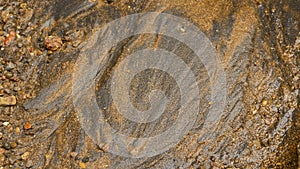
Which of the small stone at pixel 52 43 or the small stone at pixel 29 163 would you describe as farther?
the small stone at pixel 52 43

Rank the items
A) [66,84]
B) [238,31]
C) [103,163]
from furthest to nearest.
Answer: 1. [238,31]
2. [66,84]
3. [103,163]

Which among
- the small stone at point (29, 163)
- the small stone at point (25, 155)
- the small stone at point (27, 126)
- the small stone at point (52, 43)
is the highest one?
the small stone at point (52, 43)

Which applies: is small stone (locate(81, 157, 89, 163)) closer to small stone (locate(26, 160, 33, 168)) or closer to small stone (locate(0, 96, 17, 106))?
small stone (locate(26, 160, 33, 168))

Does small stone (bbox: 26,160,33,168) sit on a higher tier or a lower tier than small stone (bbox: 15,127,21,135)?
lower

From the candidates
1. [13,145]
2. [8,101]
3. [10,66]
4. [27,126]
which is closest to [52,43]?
[10,66]

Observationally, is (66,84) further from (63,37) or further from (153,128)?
(153,128)

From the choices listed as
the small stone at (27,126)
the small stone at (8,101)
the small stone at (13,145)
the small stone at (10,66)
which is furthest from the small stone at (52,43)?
the small stone at (13,145)

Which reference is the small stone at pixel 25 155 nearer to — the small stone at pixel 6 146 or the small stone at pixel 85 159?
the small stone at pixel 6 146

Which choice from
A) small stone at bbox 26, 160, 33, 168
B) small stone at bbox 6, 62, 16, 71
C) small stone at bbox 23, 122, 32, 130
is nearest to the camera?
small stone at bbox 26, 160, 33, 168

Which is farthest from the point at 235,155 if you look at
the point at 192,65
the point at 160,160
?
the point at 192,65

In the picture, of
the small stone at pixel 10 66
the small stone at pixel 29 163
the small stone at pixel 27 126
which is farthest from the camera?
the small stone at pixel 10 66

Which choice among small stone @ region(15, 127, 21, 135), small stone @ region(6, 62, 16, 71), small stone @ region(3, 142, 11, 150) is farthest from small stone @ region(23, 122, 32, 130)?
small stone @ region(6, 62, 16, 71)
